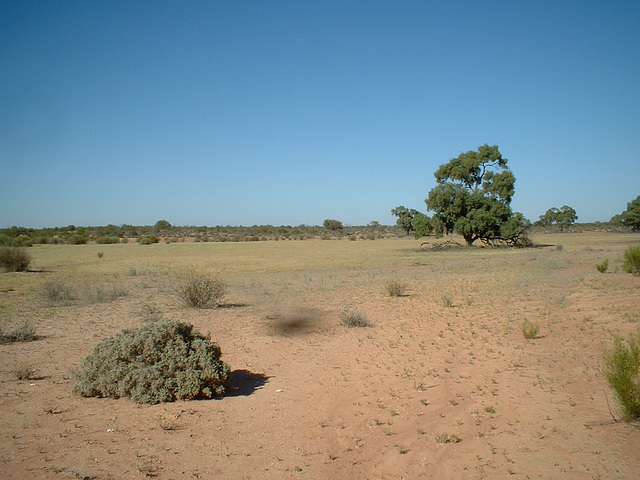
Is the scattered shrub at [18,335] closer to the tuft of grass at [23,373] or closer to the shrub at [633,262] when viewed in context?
the tuft of grass at [23,373]

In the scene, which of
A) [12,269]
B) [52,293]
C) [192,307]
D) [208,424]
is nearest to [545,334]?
[208,424]

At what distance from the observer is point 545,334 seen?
9.79m

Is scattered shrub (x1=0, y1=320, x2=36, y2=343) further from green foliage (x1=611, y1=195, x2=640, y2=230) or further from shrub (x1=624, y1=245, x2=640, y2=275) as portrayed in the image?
green foliage (x1=611, y1=195, x2=640, y2=230)

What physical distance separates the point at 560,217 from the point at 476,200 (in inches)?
3133

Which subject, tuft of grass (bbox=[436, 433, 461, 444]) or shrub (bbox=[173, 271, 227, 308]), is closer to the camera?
tuft of grass (bbox=[436, 433, 461, 444])

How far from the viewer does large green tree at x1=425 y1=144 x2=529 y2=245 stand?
40.8 meters

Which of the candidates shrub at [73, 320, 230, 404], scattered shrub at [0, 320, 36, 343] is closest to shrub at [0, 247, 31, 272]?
scattered shrub at [0, 320, 36, 343]

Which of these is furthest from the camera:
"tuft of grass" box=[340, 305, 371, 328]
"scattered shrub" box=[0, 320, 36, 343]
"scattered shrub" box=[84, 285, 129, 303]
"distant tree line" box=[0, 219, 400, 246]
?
"distant tree line" box=[0, 219, 400, 246]

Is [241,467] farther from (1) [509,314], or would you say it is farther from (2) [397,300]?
(2) [397,300]

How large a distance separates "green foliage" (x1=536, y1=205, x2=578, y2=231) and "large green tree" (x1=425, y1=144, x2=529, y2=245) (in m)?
70.4

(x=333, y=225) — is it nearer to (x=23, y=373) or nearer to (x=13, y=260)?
(x=13, y=260)

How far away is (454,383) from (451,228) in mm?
37149

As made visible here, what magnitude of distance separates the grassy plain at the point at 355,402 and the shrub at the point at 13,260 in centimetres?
1365

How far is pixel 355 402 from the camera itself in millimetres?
6648
